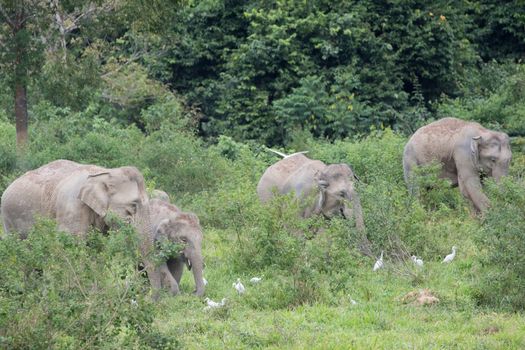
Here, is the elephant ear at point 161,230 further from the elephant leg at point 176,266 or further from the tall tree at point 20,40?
the tall tree at point 20,40

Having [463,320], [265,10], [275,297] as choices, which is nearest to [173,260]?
[275,297]

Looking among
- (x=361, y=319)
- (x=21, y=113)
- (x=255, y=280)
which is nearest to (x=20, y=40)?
(x=21, y=113)

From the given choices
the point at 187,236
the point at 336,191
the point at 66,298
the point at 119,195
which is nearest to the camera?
the point at 66,298

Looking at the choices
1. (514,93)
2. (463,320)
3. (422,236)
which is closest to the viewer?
(463,320)

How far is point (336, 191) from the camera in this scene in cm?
1328

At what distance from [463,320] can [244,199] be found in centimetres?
408

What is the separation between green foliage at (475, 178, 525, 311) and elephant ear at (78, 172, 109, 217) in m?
3.57

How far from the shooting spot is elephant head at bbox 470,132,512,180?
A: 52.3ft

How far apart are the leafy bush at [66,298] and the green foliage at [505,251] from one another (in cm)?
337

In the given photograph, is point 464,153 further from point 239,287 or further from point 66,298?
point 66,298

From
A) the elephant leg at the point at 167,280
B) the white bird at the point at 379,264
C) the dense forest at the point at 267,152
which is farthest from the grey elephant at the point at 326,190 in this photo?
the elephant leg at the point at 167,280

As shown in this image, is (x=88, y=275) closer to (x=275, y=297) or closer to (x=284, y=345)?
(x=284, y=345)

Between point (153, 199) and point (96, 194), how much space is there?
3.18 feet

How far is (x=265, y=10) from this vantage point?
25.2 metres
